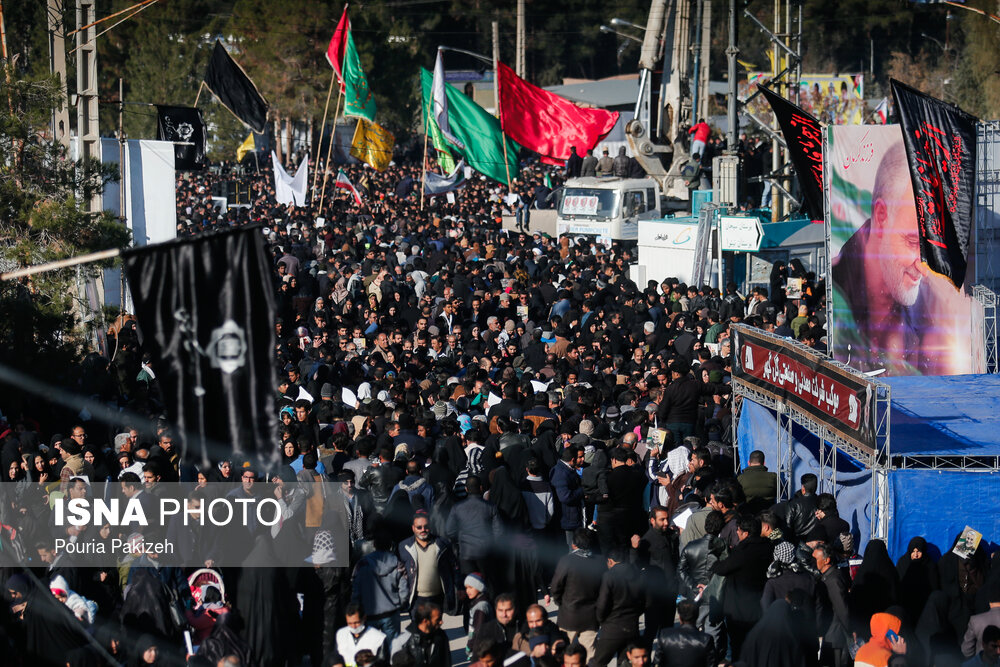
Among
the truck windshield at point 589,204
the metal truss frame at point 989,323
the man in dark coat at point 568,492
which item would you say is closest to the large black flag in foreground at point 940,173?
the metal truss frame at point 989,323

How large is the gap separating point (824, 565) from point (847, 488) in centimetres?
261

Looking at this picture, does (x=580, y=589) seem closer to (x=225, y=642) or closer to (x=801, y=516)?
(x=801, y=516)

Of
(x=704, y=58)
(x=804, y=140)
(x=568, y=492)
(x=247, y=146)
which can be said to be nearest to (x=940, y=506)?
(x=568, y=492)

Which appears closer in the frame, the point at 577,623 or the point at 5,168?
the point at 577,623

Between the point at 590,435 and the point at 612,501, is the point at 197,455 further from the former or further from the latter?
the point at 590,435

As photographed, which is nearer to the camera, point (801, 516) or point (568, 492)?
point (801, 516)

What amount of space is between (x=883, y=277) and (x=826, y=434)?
4669 mm

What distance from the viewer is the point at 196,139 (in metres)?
26.4

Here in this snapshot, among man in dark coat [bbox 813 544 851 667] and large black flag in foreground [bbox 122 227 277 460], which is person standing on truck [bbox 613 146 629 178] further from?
large black flag in foreground [bbox 122 227 277 460]

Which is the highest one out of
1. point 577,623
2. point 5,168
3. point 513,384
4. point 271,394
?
point 5,168

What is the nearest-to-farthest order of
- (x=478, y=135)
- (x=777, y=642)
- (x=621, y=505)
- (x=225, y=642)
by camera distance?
(x=225, y=642) → (x=777, y=642) → (x=621, y=505) → (x=478, y=135)

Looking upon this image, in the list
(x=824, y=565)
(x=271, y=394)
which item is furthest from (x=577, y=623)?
(x=271, y=394)

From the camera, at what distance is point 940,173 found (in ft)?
44.9

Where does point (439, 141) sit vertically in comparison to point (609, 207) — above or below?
above
